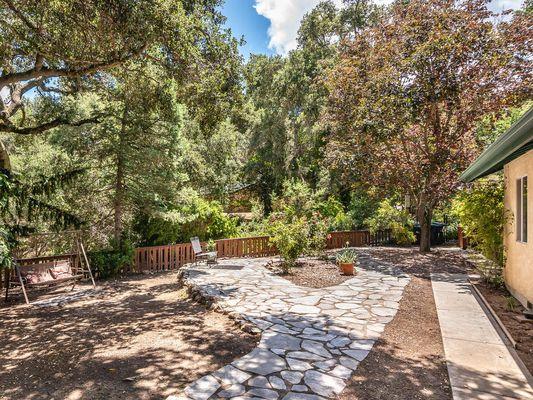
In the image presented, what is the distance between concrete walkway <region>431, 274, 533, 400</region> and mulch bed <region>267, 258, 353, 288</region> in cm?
242

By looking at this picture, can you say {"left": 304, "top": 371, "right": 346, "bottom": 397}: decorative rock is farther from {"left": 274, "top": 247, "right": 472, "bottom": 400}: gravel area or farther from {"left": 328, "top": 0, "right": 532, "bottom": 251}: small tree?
{"left": 328, "top": 0, "right": 532, "bottom": 251}: small tree

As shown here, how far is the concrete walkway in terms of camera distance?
9.91ft

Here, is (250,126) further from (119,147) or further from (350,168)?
(119,147)

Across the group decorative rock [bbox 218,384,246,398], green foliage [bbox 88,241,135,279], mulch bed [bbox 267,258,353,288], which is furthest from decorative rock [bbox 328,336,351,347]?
green foliage [bbox 88,241,135,279]

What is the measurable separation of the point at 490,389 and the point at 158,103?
313 inches

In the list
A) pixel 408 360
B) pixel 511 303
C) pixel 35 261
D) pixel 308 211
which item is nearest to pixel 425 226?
pixel 308 211

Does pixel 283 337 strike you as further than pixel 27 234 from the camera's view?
No

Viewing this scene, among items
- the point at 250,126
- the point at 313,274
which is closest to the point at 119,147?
the point at 313,274

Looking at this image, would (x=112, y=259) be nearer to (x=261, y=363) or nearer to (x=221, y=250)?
(x=221, y=250)

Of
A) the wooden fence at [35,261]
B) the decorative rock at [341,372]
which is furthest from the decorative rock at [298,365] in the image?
the wooden fence at [35,261]

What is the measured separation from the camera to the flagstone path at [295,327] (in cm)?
310

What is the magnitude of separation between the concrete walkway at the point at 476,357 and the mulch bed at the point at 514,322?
0.61 feet

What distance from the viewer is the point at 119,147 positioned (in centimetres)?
967

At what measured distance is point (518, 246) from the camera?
19.4 feet
